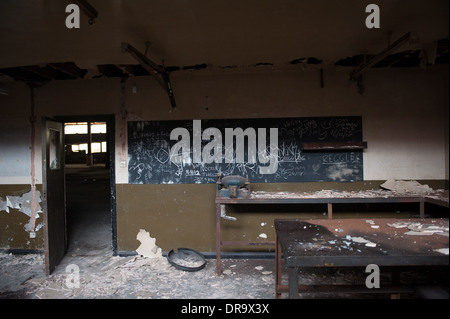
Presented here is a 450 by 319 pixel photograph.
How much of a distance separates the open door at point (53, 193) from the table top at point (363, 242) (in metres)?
3.06

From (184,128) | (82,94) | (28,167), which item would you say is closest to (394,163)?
(184,128)

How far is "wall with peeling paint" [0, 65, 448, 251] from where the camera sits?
423 centimetres

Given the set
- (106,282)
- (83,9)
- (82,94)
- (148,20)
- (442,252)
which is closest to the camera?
(442,252)

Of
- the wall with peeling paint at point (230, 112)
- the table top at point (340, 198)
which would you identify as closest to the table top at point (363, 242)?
the table top at point (340, 198)

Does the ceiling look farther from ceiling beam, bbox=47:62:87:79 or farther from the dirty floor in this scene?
the dirty floor

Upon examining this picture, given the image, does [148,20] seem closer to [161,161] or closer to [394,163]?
[161,161]

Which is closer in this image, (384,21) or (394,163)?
(384,21)

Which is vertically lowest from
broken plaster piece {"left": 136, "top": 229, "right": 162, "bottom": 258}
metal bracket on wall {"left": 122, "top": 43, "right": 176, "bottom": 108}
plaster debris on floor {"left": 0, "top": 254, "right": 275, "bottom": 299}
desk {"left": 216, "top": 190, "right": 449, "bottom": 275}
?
plaster debris on floor {"left": 0, "top": 254, "right": 275, "bottom": 299}

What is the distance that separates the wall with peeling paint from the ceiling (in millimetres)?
281

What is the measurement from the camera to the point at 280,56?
3.72m

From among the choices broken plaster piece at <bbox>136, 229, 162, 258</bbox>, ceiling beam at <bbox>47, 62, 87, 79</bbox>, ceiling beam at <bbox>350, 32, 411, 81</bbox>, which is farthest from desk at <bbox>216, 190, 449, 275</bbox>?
ceiling beam at <bbox>47, 62, 87, 79</bbox>

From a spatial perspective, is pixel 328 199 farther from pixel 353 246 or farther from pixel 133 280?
pixel 133 280

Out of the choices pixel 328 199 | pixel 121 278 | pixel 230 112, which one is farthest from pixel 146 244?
pixel 328 199

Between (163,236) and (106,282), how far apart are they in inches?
42.0
